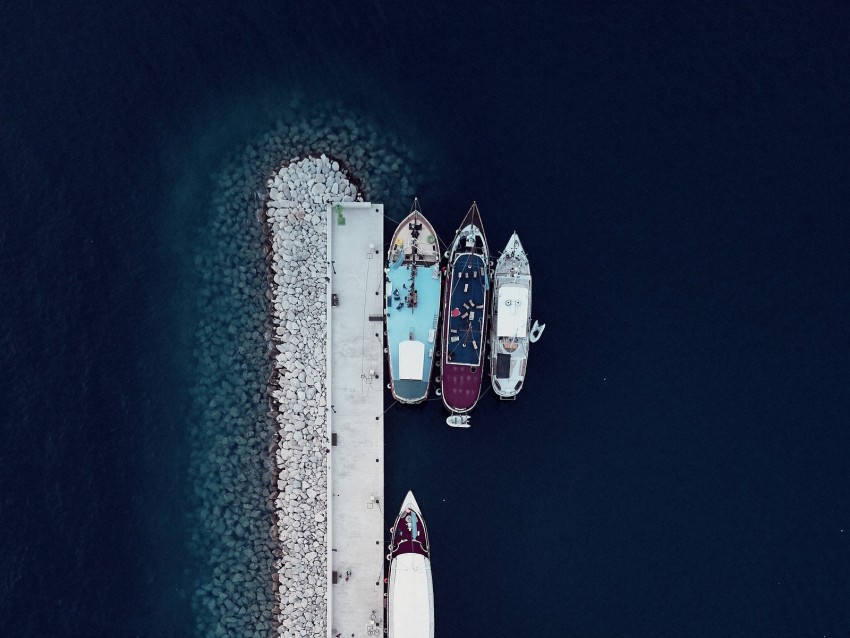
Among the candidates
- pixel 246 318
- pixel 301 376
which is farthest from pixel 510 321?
pixel 246 318

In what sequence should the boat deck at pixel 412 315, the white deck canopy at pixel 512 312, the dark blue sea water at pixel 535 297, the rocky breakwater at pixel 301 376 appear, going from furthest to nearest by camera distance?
the dark blue sea water at pixel 535 297
the rocky breakwater at pixel 301 376
the boat deck at pixel 412 315
the white deck canopy at pixel 512 312

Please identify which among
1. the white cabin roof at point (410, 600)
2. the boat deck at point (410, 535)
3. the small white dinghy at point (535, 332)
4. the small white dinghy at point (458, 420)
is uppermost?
the small white dinghy at point (535, 332)

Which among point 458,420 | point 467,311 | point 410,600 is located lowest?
point 410,600

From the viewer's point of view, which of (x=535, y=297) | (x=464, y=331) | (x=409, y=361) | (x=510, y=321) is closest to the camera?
(x=510, y=321)

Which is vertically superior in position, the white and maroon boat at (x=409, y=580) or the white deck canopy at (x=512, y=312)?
the white deck canopy at (x=512, y=312)

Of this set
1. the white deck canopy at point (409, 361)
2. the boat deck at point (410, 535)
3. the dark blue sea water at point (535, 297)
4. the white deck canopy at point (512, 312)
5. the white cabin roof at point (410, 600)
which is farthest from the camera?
the dark blue sea water at point (535, 297)

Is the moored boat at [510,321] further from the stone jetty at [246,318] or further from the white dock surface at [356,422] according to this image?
the stone jetty at [246,318]

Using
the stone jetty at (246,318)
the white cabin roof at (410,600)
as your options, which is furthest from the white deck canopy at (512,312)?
the white cabin roof at (410,600)

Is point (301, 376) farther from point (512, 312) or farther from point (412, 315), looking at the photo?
point (512, 312)
